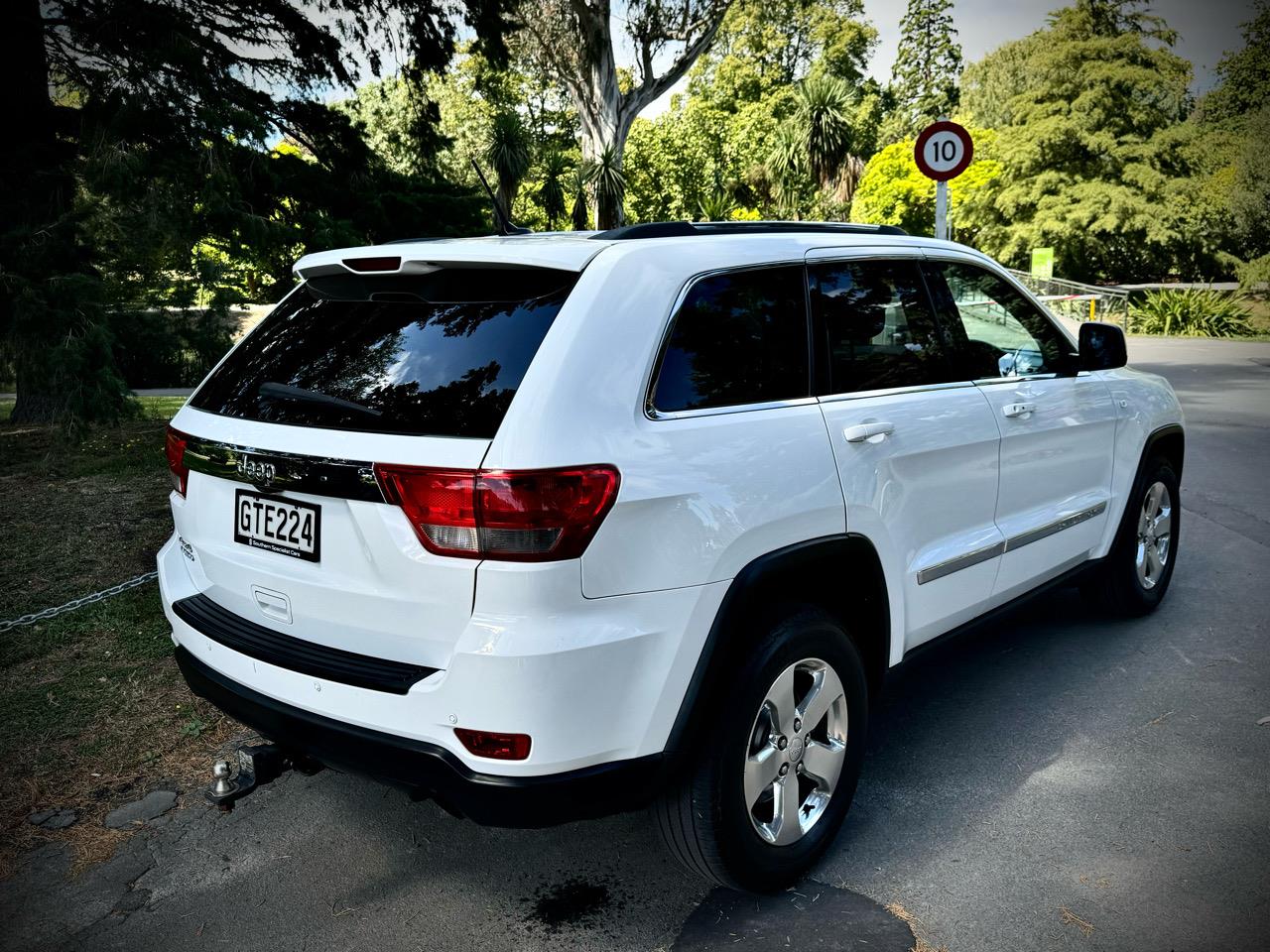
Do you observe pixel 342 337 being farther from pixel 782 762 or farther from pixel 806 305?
pixel 782 762

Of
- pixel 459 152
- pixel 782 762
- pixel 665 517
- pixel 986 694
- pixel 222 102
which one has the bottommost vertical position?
pixel 986 694

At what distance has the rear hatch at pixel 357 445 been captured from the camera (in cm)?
231

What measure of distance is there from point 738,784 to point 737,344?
1.18 metres

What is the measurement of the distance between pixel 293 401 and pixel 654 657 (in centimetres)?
119

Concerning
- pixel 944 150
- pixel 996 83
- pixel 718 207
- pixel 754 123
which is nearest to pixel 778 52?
pixel 754 123

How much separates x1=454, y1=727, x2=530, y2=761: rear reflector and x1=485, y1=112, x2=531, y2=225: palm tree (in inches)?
1130

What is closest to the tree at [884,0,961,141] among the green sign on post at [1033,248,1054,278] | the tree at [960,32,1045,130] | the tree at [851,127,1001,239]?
the tree at [960,32,1045,130]

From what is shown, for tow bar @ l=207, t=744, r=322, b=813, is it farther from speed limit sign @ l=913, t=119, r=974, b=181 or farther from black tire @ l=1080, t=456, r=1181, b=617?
speed limit sign @ l=913, t=119, r=974, b=181

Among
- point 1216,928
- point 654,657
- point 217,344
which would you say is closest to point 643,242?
point 654,657

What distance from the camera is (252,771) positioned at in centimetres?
286

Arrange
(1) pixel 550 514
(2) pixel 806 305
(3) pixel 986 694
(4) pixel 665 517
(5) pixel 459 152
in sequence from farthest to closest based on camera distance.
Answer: (5) pixel 459 152
(3) pixel 986 694
(2) pixel 806 305
(4) pixel 665 517
(1) pixel 550 514

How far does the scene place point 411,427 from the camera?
2375mm

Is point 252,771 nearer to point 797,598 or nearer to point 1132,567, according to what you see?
point 797,598

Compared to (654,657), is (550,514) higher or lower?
higher
